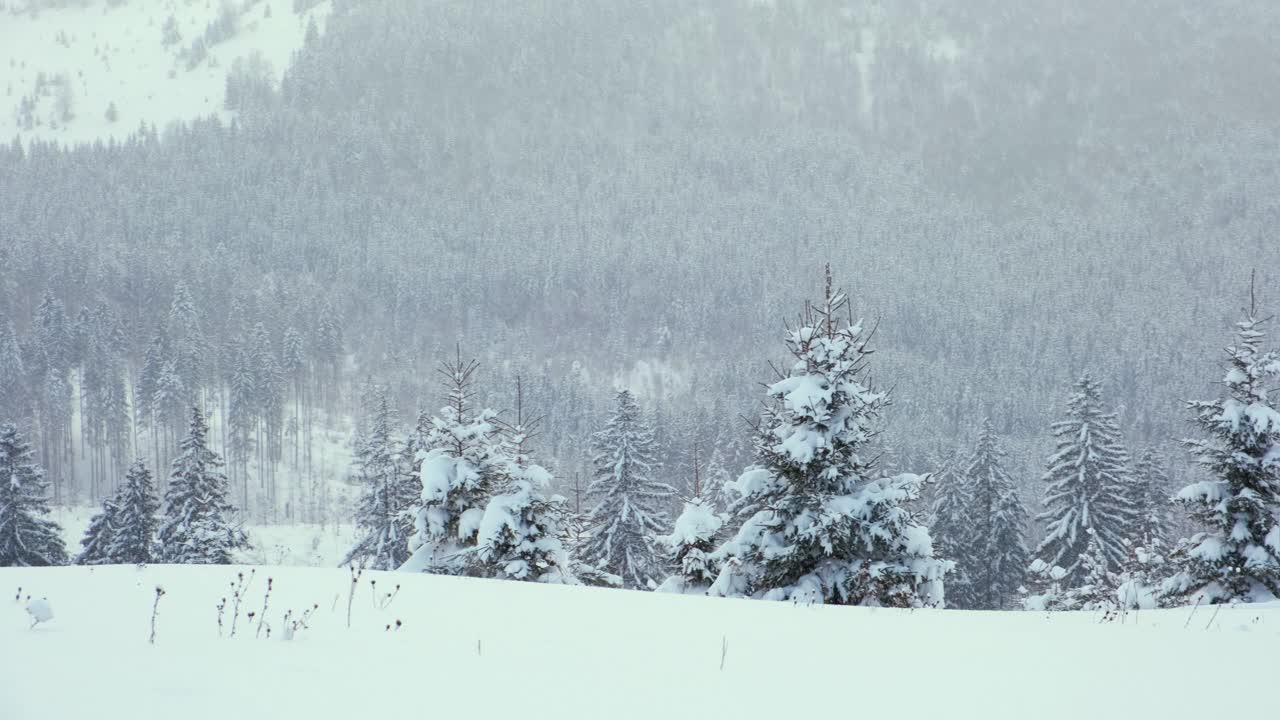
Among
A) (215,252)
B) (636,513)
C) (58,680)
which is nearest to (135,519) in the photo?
(636,513)

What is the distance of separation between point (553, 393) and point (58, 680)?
12736cm

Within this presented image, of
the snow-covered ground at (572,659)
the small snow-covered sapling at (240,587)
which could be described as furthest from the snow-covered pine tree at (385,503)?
the snow-covered ground at (572,659)

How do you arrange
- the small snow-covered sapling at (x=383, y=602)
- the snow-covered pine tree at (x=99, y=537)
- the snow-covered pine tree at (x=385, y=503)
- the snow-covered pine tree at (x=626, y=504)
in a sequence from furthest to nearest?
the snow-covered pine tree at (x=99, y=537) < the snow-covered pine tree at (x=385, y=503) < the snow-covered pine tree at (x=626, y=504) < the small snow-covered sapling at (x=383, y=602)

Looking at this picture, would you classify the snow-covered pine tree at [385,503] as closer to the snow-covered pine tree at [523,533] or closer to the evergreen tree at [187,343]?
the snow-covered pine tree at [523,533]

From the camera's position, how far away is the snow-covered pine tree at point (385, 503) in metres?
30.2

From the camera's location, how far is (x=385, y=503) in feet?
107

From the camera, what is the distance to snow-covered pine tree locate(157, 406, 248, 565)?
102 ft

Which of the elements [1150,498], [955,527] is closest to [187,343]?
[955,527]

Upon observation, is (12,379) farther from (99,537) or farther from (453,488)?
(453,488)

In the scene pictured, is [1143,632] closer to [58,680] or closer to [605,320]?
[58,680]

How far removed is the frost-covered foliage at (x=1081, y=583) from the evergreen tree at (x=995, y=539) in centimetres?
270

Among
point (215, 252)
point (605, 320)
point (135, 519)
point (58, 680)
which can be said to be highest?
point (215, 252)

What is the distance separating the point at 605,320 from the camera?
632 ft

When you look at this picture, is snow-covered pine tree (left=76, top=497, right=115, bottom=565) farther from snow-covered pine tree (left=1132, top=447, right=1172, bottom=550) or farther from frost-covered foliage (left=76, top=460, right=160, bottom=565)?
snow-covered pine tree (left=1132, top=447, right=1172, bottom=550)
